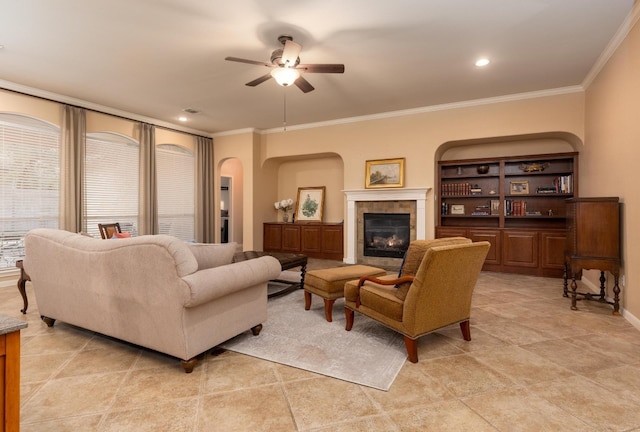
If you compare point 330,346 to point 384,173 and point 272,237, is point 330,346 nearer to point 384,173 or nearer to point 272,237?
point 384,173

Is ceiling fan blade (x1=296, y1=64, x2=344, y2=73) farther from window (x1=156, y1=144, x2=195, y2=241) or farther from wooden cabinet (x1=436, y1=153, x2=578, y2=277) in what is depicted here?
window (x1=156, y1=144, x2=195, y2=241)

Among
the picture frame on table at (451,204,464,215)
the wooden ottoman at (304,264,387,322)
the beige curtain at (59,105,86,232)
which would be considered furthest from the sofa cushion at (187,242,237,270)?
the picture frame on table at (451,204,464,215)

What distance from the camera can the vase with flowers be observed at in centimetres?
773

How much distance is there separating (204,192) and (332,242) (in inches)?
122

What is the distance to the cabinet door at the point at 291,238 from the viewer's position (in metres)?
7.47

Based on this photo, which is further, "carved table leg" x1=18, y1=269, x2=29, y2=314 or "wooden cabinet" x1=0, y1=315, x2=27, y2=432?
"carved table leg" x1=18, y1=269, x2=29, y2=314

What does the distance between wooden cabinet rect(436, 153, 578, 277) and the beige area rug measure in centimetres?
348

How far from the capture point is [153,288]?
2.21 metres

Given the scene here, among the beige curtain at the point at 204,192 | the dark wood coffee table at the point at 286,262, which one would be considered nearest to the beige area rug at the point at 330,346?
the dark wood coffee table at the point at 286,262

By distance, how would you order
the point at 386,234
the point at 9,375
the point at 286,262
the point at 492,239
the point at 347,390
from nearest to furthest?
1. the point at 9,375
2. the point at 347,390
3. the point at 286,262
4. the point at 492,239
5. the point at 386,234

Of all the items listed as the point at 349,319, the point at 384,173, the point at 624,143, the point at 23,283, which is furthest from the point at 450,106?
the point at 23,283

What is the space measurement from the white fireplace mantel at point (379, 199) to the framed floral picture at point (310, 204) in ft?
3.46

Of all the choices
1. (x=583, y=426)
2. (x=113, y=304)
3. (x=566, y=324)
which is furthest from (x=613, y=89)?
(x=113, y=304)

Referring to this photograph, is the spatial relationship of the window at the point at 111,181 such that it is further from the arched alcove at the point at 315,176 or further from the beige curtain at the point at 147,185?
the arched alcove at the point at 315,176
